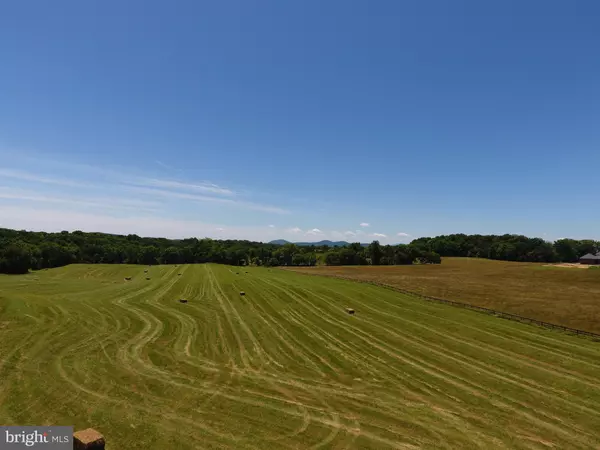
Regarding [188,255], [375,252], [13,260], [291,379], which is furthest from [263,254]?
[291,379]

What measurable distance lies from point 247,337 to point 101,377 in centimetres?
1367

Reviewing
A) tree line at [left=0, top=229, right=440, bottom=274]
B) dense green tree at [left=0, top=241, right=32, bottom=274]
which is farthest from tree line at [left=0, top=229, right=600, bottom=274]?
dense green tree at [left=0, top=241, right=32, bottom=274]

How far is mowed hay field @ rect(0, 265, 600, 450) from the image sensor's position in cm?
1603

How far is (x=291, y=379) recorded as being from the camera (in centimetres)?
2244

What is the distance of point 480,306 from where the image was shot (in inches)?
2009

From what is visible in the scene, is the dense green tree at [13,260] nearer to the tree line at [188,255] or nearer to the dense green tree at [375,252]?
the tree line at [188,255]

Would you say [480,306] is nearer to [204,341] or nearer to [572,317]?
[572,317]

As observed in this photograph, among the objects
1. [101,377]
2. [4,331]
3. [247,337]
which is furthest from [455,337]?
[4,331]

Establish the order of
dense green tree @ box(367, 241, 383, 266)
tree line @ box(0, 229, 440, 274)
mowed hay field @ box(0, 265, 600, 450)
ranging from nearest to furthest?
mowed hay field @ box(0, 265, 600, 450)
tree line @ box(0, 229, 440, 274)
dense green tree @ box(367, 241, 383, 266)

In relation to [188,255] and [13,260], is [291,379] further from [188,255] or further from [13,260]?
[188,255]

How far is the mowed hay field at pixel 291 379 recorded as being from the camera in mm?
16031

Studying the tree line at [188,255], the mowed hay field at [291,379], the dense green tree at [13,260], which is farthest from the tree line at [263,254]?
the mowed hay field at [291,379]

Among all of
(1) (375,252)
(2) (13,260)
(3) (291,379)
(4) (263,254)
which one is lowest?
(3) (291,379)

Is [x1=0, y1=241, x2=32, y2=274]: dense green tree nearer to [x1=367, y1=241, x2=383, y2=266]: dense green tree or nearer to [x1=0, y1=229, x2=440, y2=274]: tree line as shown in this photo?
[x1=0, y1=229, x2=440, y2=274]: tree line
